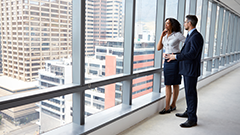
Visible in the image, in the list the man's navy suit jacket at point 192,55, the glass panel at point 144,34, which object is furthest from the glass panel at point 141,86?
the man's navy suit jacket at point 192,55

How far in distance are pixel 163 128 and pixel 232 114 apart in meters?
1.50

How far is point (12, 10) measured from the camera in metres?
1.62

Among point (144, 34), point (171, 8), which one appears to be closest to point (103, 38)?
point (144, 34)

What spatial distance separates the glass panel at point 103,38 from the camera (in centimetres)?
231

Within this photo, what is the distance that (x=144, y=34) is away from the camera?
3.36 m

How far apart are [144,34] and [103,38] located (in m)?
1.09

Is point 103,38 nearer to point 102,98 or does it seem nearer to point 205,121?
point 102,98

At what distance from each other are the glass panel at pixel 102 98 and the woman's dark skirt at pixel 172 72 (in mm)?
785

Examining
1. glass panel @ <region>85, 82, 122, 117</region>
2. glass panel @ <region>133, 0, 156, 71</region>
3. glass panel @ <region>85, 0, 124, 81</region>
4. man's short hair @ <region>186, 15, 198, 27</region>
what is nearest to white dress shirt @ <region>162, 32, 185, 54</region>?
man's short hair @ <region>186, 15, 198, 27</region>

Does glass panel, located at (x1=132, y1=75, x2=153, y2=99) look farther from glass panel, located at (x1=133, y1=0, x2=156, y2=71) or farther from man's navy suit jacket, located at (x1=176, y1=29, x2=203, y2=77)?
man's navy suit jacket, located at (x1=176, y1=29, x2=203, y2=77)

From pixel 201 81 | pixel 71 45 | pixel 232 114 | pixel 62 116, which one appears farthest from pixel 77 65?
pixel 201 81

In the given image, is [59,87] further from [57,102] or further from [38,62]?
[38,62]

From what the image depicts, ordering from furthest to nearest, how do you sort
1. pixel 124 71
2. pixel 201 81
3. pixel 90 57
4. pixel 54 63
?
pixel 201 81 < pixel 124 71 < pixel 90 57 < pixel 54 63

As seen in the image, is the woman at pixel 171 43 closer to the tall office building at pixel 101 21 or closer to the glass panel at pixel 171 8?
the tall office building at pixel 101 21
